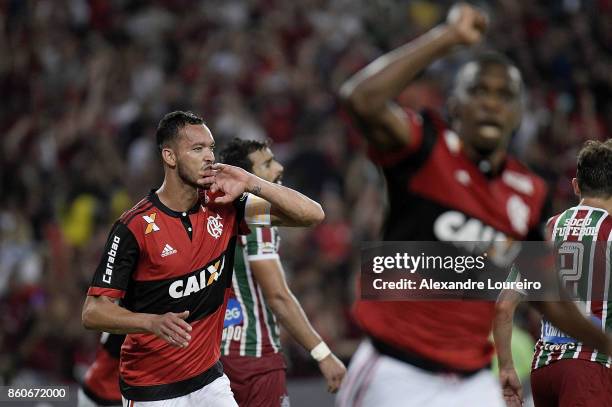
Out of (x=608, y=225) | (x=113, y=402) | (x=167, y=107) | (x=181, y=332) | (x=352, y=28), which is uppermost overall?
(x=352, y=28)

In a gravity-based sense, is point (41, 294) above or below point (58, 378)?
above

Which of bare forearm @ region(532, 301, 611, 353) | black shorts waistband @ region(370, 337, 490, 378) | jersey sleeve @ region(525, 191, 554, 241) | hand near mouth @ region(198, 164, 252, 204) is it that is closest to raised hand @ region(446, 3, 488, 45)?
jersey sleeve @ region(525, 191, 554, 241)

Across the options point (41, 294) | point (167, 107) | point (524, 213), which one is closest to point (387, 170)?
point (524, 213)

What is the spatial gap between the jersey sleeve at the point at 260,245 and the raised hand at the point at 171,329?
1.47 m

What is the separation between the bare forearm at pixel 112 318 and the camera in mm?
5559

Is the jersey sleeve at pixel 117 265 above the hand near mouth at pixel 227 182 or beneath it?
beneath

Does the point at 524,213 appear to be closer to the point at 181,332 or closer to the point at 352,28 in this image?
the point at 181,332

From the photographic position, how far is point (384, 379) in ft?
15.5

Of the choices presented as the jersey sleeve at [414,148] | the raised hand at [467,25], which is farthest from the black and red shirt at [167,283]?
the raised hand at [467,25]

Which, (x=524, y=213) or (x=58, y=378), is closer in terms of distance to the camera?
(x=524, y=213)

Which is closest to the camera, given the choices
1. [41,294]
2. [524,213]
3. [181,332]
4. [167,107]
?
[524,213]

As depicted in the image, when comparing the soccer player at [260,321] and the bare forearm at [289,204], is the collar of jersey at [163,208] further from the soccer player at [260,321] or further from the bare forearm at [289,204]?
the soccer player at [260,321]

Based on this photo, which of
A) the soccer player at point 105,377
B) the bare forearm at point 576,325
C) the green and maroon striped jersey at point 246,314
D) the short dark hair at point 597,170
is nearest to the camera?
the bare forearm at point 576,325

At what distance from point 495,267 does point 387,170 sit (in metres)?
0.90
